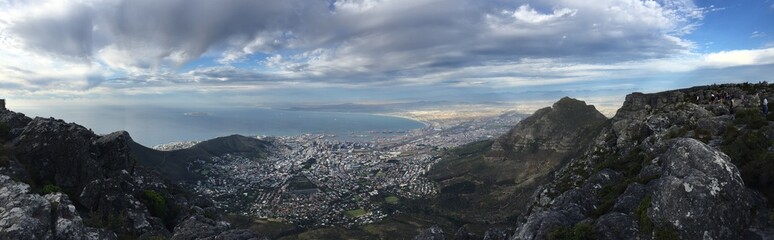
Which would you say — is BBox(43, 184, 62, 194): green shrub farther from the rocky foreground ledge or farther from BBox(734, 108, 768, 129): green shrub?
BBox(734, 108, 768, 129): green shrub

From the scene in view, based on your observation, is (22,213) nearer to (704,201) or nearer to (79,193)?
(79,193)

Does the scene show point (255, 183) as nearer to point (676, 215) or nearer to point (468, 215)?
point (468, 215)

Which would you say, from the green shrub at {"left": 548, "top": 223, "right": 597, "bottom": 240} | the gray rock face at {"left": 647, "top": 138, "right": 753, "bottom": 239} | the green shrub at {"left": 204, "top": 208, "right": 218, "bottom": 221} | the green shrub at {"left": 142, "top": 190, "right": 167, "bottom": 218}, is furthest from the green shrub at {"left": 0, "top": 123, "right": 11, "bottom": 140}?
the gray rock face at {"left": 647, "top": 138, "right": 753, "bottom": 239}

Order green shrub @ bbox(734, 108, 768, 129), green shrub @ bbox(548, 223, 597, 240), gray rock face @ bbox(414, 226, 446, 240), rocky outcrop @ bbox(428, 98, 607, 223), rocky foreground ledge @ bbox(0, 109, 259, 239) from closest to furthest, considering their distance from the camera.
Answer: green shrub @ bbox(548, 223, 597, 240) → rocky foreground ledge @ bbox(0, 109, 259, 239) → green shrub @ bbox(734, 108, 768, 129) → gray rock face @ bbox(414, 226, 446, 240) → rocky outcrop @ bbox(428, 98, 607, 223)

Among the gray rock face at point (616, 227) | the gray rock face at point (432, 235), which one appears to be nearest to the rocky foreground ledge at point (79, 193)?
the gray rock face at point (432, 235)

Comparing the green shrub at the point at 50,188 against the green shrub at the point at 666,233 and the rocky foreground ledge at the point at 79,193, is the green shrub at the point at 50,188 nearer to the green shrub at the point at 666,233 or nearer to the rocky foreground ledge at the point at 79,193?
the rocky foreground ledge at the point at 79,193

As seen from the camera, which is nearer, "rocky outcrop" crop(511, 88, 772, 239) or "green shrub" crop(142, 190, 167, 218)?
"rocky outcrop" crop(511, 88, 772, 239)
